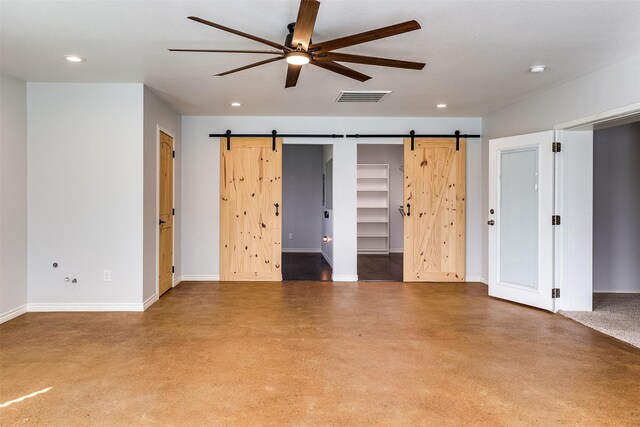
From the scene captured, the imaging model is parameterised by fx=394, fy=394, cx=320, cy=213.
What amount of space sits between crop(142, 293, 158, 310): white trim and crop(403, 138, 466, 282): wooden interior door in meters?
3.36

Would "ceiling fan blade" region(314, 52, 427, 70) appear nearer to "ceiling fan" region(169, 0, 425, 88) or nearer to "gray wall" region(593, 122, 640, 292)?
"ceiling fan" region(169, 0, 425, 88)

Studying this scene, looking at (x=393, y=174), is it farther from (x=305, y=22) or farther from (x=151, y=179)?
(x=305, y=22)

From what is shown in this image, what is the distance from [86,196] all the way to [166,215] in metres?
1.03

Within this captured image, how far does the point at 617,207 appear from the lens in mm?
4977

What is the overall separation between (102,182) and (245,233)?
6.76 ft

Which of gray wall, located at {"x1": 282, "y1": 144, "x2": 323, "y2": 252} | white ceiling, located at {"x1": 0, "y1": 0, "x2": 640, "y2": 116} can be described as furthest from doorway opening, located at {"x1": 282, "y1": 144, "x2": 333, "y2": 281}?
white ceiling, located at {"x1": 0, "y1": 0, "x2": 640, "y2": 116}

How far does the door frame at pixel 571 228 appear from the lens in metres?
4.10

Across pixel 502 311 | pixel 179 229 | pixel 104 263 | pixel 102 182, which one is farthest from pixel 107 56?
pixel 502 311

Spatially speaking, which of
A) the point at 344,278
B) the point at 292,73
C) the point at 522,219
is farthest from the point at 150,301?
the point at 522,219

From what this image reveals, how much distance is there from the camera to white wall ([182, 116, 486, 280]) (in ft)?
18.5

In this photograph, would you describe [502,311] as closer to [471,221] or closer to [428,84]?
[471,221]

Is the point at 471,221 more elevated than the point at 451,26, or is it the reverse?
the point at 451,26

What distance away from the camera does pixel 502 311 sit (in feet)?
13.7

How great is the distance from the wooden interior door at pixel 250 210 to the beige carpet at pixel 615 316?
3677mm
